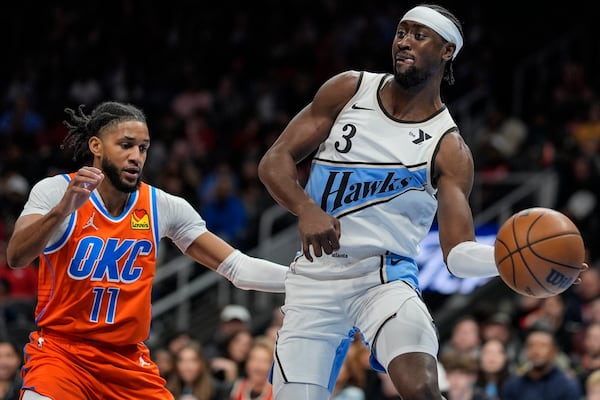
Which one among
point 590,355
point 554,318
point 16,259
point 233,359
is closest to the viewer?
point 16,259

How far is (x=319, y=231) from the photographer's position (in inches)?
212

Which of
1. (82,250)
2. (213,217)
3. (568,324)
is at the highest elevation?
(82,250)

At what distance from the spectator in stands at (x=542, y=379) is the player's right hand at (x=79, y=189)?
5017 mm

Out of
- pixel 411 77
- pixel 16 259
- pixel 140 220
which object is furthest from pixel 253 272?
pixel 411 77

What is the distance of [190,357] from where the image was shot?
1000 cm

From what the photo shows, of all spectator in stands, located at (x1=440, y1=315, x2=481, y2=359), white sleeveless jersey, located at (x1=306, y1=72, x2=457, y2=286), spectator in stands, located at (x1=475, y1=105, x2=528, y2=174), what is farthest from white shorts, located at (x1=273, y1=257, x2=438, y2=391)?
spectator in stands, located at (x1=475, y1=105, x2=528, y2=174)

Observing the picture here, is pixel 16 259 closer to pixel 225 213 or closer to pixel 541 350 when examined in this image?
pixel 541 350

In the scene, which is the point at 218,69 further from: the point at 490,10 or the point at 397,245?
the point at 397,245

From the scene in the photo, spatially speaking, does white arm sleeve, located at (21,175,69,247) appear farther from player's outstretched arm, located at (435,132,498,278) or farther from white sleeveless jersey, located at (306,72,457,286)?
player's outstretched arm, located at (435,132,498,278)

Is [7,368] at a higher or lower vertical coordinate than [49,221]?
lower

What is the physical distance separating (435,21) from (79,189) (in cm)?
204

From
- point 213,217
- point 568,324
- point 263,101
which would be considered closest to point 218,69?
point 263,101

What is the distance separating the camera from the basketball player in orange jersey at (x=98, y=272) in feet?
18.6

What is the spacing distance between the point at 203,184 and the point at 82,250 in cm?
951
